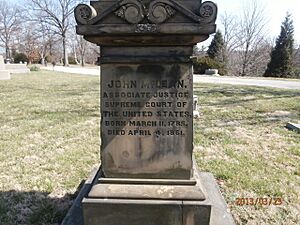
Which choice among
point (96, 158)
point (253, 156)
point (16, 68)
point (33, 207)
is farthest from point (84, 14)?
point (16, 68)

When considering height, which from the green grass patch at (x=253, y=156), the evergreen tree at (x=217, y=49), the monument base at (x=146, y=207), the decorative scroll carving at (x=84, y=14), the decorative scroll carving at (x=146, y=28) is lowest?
the green grass patch at (x=253, y=156)

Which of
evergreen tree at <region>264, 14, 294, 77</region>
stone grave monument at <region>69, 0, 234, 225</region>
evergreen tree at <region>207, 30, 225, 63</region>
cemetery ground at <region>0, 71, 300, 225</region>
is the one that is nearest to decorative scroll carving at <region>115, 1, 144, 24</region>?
stone grave monument at <region>69, 0, 234, 225</region>

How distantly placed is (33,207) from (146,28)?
2452 millimetres

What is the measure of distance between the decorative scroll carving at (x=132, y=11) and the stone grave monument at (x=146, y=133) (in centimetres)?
11

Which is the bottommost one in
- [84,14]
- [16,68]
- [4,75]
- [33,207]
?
[33,207]

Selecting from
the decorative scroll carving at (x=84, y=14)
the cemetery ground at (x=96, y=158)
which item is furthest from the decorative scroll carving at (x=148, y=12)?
the cemetery ground at (x=96, y=158)

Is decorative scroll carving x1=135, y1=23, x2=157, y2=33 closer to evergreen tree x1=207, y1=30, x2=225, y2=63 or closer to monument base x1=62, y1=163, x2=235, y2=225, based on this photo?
monument base x1=62, y1=163, x2=235, y2=225

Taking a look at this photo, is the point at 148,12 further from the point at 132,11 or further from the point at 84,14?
the point at 84,14

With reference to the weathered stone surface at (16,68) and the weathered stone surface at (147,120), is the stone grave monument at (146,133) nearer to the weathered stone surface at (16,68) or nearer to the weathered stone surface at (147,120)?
the weathered stone surface at (147,120)

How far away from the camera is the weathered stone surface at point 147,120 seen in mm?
2541

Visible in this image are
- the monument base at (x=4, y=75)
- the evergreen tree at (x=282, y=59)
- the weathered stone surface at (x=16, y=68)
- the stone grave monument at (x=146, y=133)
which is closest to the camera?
the stone grave monument at (x=146, y=133)

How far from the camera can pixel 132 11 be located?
7.44 feet
